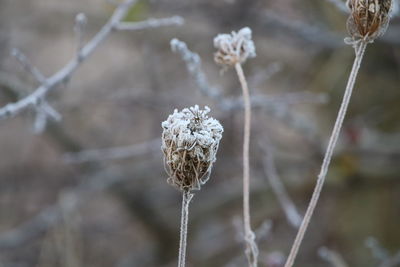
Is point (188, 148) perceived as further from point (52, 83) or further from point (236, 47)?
point (52, 83)

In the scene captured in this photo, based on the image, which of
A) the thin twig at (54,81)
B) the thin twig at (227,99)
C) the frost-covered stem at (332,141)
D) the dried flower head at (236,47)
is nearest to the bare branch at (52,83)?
the thin twig at (54,81)

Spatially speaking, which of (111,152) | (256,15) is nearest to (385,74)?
(256,15)

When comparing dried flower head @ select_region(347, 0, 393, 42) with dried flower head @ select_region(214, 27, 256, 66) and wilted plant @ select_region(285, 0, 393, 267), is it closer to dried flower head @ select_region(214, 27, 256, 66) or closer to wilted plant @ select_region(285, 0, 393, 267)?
wilted plant @ select_region(285, 0, 393, 267)

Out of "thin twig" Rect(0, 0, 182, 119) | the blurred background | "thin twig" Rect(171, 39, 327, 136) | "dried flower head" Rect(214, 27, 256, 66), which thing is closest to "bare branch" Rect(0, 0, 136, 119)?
"thin twig" Rect(0, 0, 182, 119)

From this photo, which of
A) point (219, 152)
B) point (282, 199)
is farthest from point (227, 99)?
point (219, 152)

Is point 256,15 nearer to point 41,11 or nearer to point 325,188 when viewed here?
point 325,188
